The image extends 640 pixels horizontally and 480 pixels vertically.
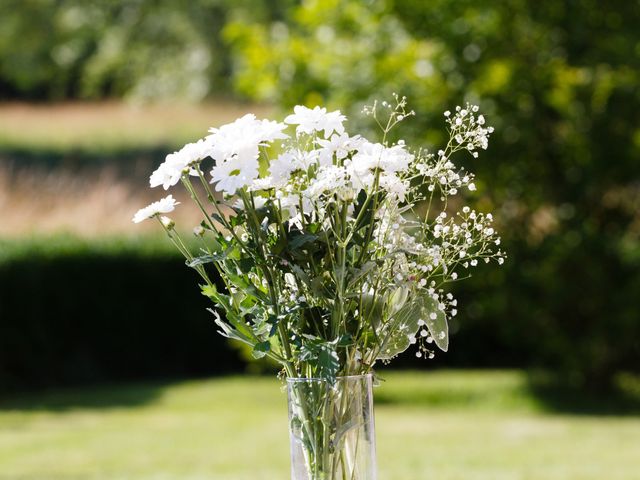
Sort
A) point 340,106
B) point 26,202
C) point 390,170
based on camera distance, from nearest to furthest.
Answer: point 390,170, point 340,106, point 26,202

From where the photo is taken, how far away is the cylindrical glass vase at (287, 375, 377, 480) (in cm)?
223

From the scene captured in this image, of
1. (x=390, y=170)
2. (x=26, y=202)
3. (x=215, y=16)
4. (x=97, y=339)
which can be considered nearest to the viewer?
(x=390, y=170)

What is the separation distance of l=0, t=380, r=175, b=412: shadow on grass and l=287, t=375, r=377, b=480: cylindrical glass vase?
7693 millimetres

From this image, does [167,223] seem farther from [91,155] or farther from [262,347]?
[91,155]

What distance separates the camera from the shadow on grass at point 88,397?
9.77 meters

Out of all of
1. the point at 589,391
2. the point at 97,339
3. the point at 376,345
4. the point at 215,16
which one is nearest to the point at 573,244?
the point at 589,391

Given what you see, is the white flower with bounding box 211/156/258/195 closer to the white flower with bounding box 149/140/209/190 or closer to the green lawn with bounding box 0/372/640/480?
the white flower with bounding box 149/140/209/190

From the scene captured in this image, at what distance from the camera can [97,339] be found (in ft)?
37.6

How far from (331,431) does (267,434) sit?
19.7 ft

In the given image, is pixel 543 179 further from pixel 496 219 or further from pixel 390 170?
pixel 390 170

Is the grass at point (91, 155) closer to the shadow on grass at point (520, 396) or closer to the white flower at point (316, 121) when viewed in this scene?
the shadow on grass at point (520, 396)

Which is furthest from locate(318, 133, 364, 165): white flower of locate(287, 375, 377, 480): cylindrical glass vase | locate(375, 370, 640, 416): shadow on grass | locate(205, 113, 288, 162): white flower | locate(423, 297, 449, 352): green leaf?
locate(375, 370, 640, 416): shadow on grass

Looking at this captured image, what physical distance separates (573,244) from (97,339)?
5187 mm

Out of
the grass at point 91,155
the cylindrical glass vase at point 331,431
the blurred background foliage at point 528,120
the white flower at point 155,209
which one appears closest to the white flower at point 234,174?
the white flower at point 155,209
